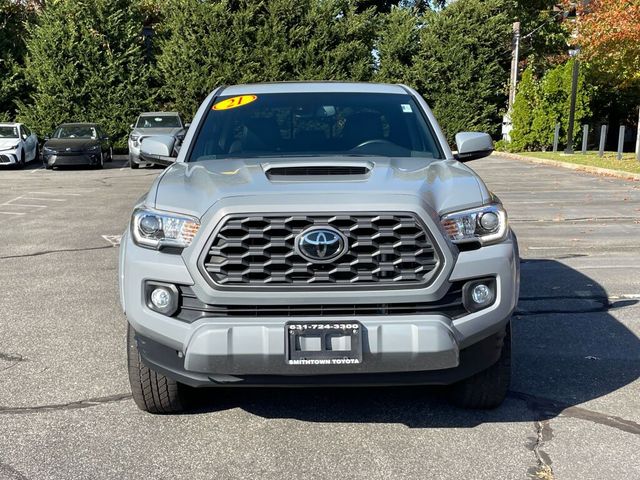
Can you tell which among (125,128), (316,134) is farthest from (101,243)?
(125,128)

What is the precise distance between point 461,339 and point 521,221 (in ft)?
27.4

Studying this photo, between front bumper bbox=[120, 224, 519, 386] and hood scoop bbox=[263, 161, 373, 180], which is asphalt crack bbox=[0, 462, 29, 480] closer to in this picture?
front bumper bbox=[120, 224, 519, 386]

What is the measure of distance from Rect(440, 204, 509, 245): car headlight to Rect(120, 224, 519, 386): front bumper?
59 millimetres

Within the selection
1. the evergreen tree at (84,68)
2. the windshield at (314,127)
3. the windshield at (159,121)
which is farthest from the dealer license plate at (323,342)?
the evergreen tree at (84,68)

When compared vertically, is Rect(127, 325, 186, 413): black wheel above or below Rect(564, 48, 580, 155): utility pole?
above

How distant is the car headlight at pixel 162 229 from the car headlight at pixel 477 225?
1.19 meters

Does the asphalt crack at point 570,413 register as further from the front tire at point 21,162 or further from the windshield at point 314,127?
the front tire at point 21,162

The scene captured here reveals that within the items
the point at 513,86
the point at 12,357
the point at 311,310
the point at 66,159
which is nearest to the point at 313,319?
the point at 311,310

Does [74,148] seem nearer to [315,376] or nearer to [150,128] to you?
[150,128]

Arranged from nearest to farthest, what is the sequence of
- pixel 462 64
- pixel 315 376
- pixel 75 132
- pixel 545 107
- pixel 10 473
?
1. pixel 10 473
2. pixel 315 376
3. pixel 75 132
4. pixel 545 107
5. pixel 462 64

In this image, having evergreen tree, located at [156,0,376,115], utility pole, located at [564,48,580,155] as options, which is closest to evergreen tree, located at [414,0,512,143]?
evergreen tree, located at [156,0,376,115]

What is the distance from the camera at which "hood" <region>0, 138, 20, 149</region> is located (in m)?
22.7

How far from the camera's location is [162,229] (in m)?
3.58

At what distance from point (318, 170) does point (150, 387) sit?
143 centimetres
